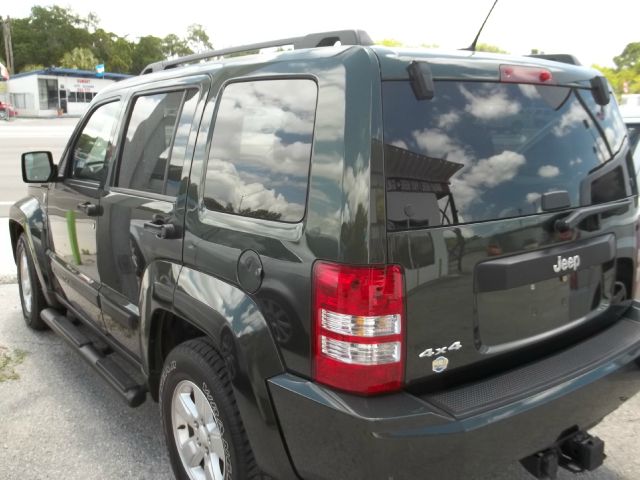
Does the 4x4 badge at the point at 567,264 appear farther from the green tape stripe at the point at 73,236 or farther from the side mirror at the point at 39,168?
the side mirror at the point at 39,168

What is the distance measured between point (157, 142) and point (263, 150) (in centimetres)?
96

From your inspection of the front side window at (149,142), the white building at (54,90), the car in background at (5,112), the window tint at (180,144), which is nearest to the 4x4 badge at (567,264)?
the window tint at (180,144)

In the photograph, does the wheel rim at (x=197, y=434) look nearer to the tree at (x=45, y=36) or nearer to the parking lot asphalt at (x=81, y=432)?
the parking lot asphalt at (x=81, y=432)

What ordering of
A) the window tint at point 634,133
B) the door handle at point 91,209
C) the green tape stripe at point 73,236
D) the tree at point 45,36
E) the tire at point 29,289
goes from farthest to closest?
the tree at point 45,36 → the tire at point 29,289 → the window tint at point 634,133 → the green tape stripe at point 73,236 → the door handle at point 91,209

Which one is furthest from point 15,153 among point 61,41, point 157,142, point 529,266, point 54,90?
point 61,41

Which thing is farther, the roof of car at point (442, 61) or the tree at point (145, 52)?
the tree at point (145, 52)

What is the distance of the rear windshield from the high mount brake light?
0.08 feet

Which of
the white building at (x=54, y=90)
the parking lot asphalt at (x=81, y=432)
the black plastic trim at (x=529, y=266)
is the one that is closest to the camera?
the black plastic trim at (x=529, y=266)

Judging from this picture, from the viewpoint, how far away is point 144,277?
270 centimetres

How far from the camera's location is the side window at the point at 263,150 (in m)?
1.99

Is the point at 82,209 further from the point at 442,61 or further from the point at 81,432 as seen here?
the point at 442,61

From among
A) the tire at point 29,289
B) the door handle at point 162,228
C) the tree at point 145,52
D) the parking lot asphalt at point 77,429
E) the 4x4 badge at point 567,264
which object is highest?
the tree at point 145,52

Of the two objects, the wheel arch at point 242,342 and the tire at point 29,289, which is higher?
the wheel arch at point 242,342

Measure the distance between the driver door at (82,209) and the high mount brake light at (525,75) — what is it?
7.21ft
